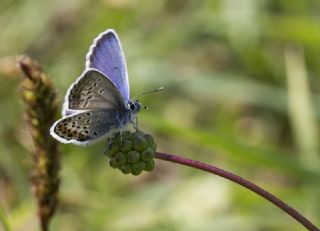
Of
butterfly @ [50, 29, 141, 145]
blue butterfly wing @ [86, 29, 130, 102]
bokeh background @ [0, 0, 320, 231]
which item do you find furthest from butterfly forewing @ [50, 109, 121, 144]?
bokeh background @ [0, 0, 320, 231]

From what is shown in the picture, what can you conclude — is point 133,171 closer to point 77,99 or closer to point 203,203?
point 77,99

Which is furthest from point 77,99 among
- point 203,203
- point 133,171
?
point 203,203

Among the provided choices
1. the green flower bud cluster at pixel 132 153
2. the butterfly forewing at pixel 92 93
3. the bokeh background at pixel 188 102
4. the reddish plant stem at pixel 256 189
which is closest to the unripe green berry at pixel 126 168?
the green flower bud cluster at pixel 132 153

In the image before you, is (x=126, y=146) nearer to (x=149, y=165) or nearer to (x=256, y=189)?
(x=149, y=165)

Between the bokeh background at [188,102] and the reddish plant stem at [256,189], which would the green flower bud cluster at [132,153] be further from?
the bokeh background at [188,102]

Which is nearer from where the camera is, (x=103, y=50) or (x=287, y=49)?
(x=103, y=50)

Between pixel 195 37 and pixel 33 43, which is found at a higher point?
pixel 195 37

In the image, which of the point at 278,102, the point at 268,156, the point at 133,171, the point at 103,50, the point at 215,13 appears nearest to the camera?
the point at 133,171

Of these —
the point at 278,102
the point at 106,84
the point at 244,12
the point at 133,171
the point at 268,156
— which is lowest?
the point at 133,171
